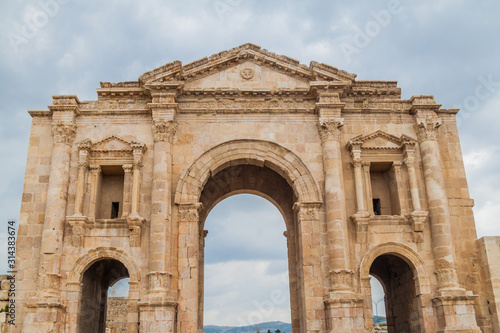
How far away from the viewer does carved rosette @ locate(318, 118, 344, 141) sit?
737 inches

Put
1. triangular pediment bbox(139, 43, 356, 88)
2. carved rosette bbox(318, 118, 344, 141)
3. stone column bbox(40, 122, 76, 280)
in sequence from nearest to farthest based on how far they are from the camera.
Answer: stone column bbox(40, 122, 76, 280) < carved rosette bbox(318, 118, 344, 141) < triangular pediment bbox(139, 43, 356, 88)

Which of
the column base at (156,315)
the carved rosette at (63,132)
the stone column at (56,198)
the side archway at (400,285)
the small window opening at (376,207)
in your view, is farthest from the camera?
the small window opening at (376,207)

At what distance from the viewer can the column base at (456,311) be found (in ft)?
53.1

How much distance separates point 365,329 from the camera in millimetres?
16359

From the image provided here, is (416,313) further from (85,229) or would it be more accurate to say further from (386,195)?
(85,229)

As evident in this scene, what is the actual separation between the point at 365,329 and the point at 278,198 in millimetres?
8294

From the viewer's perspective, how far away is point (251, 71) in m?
19.8

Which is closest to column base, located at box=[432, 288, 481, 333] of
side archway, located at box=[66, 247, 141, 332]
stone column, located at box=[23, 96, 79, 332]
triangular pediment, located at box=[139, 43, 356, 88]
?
triangular pediment, located at box=[139, 43, 356, 88]

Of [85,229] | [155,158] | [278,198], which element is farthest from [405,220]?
[85,229]

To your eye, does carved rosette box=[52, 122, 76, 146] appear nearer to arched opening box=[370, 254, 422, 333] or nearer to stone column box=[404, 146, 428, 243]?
stone column box=[404, 146, 428, 243]

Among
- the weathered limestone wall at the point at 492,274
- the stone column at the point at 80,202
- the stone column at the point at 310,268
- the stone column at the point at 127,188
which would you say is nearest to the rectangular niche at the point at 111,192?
the stone column at the point at 127,188

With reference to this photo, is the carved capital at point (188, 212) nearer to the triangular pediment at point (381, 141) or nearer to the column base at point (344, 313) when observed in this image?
the column base at point (344, 313)

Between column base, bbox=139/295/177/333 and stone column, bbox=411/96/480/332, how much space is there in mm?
9424

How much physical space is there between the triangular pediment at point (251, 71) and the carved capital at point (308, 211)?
16.7ft
